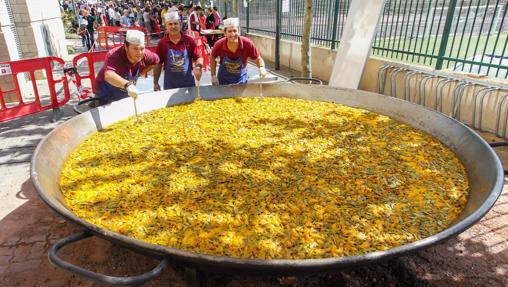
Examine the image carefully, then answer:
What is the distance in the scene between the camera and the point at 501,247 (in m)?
3.53

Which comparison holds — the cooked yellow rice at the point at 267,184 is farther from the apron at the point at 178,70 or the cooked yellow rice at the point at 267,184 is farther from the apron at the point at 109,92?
the apron at the point at 178,70

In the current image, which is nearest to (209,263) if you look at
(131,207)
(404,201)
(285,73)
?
(131,207)

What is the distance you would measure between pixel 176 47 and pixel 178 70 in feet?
1.12

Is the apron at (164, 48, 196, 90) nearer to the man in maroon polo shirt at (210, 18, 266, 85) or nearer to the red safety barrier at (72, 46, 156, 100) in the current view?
the man in maroon polo shirt at (210, 18, 266, 85)

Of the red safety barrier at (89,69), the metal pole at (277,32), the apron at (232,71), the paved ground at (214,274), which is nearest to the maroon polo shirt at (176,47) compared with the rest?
the apron at (232,71)

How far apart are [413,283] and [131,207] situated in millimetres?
2513

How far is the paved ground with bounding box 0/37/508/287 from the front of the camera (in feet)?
9.82

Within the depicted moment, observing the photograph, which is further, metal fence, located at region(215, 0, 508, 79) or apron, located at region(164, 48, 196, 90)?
metal fence, located at region(215, 0, 508, 79)

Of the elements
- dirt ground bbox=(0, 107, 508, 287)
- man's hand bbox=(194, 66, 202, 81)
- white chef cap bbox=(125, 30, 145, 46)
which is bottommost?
dirt ground bbox=(0, 107, 508, 287)

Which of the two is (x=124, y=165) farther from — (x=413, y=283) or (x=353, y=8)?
(x=353, y=8)

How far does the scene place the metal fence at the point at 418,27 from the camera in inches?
259

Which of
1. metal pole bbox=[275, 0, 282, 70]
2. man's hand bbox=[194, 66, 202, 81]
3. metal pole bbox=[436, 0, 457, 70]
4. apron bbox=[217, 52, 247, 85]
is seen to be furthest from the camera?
metal pole bbox=[275, 0, 282, 70]

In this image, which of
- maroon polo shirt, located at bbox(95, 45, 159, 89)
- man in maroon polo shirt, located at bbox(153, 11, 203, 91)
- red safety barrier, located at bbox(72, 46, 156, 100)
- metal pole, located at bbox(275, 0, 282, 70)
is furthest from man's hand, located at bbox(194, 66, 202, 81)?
metal pole, located at bbox(275, 0, 282, 70)

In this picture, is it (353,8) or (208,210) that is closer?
(208,210)
